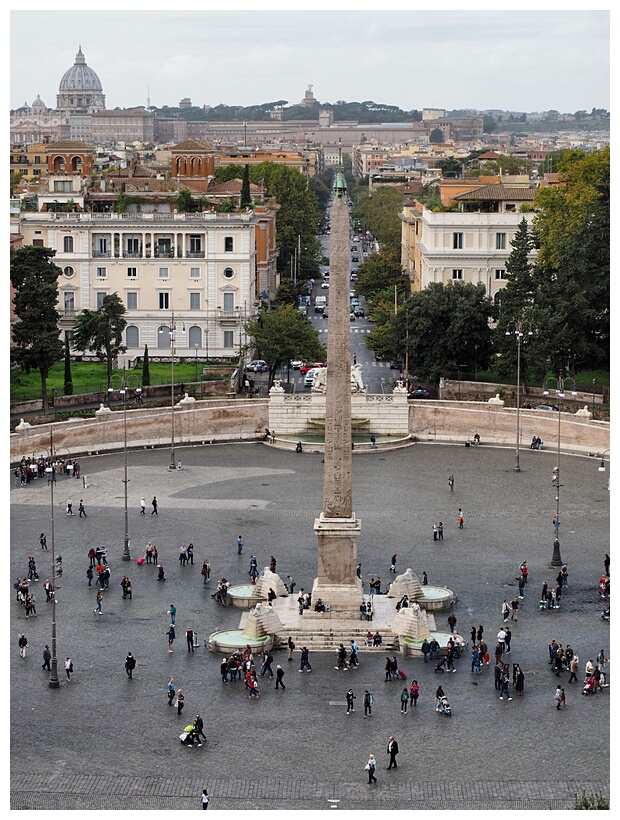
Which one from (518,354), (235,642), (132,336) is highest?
(518,354)

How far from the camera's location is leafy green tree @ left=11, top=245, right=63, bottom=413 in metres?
72.1

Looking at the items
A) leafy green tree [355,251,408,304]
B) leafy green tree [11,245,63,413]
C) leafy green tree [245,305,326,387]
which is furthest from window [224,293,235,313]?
leafy green tree [355,251,408,304]

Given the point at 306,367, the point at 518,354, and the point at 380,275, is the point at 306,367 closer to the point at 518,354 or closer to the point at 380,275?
the point at 518,354

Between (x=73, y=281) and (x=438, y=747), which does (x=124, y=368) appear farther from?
(x=438, y=747)

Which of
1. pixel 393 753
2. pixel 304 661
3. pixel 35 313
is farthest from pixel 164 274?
pixel 393 753

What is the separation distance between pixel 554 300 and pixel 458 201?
20.0m

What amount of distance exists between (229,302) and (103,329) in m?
9.32

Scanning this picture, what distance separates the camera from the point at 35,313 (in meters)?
72.8

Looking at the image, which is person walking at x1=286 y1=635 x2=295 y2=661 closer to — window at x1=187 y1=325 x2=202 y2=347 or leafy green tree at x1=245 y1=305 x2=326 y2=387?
leafy green tree at x1=245 y1=305 x2=326 y2=387

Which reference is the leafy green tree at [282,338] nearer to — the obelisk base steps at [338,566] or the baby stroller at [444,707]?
the obelisk base steps at [338,566]

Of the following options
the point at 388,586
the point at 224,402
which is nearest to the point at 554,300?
the point at 224,402

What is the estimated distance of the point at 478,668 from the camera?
137 feet

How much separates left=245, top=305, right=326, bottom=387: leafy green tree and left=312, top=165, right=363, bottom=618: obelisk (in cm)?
3535

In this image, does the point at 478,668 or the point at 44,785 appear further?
the point at 478,668
